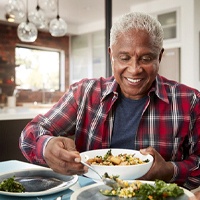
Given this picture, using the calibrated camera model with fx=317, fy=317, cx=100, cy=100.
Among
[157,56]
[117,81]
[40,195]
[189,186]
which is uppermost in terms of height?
[157,56]

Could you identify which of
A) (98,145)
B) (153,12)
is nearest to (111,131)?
(98,145)

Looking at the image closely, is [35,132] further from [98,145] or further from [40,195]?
[40,195]

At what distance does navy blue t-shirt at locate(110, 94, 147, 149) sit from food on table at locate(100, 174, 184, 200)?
0.50 metres

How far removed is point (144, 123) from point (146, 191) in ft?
1.87

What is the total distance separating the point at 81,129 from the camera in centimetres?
146

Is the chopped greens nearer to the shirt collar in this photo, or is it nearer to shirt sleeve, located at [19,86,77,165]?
shirt sleeve, located at [19,86,77,165]

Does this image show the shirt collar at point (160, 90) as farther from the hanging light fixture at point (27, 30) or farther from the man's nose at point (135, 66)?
the hanging light fixture at point (27, 30)

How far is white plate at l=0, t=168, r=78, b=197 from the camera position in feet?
2.95

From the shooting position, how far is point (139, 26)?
126 centimetres

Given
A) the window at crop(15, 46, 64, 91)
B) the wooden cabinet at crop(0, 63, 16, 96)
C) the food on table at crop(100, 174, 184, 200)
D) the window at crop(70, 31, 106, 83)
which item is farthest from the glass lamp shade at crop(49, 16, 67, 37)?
the food on table at crop(100, 174, 184, 200)

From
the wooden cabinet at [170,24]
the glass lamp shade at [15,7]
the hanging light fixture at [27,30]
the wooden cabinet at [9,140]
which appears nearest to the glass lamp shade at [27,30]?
the hanging light fixture at [27,30]

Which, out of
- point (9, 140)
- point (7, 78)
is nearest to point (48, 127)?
point (9, 140)

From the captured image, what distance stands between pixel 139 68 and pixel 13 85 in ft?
17.9

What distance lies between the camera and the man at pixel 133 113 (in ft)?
4.16
